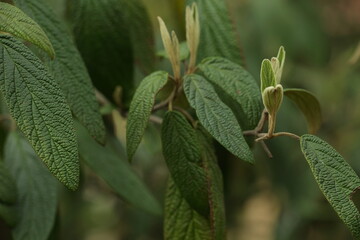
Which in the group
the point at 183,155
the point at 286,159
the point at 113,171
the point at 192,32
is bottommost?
the point at 286,159

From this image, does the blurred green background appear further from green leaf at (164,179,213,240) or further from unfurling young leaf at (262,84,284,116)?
unfurling young leaf at (262,84,284,116)

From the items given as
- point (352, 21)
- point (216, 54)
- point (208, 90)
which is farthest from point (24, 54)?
point (352, 21)

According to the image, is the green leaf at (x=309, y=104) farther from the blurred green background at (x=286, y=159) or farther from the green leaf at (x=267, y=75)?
the blurred green background at (x=286, y=159)

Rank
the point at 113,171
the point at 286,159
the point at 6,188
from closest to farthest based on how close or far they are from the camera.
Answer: the point at 6,188 < the point at 113,171 < the point at 286,159

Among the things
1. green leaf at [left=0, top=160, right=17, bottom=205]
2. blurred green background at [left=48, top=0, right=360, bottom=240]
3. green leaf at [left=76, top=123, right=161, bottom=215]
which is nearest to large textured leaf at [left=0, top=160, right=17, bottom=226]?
green leaf at [left=0, top=160, right=17, bottom=205]

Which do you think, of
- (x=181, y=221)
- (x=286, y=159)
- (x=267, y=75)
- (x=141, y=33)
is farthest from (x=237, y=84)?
(x=286, y=159)

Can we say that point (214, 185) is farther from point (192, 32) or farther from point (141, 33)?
point (141, 33)
